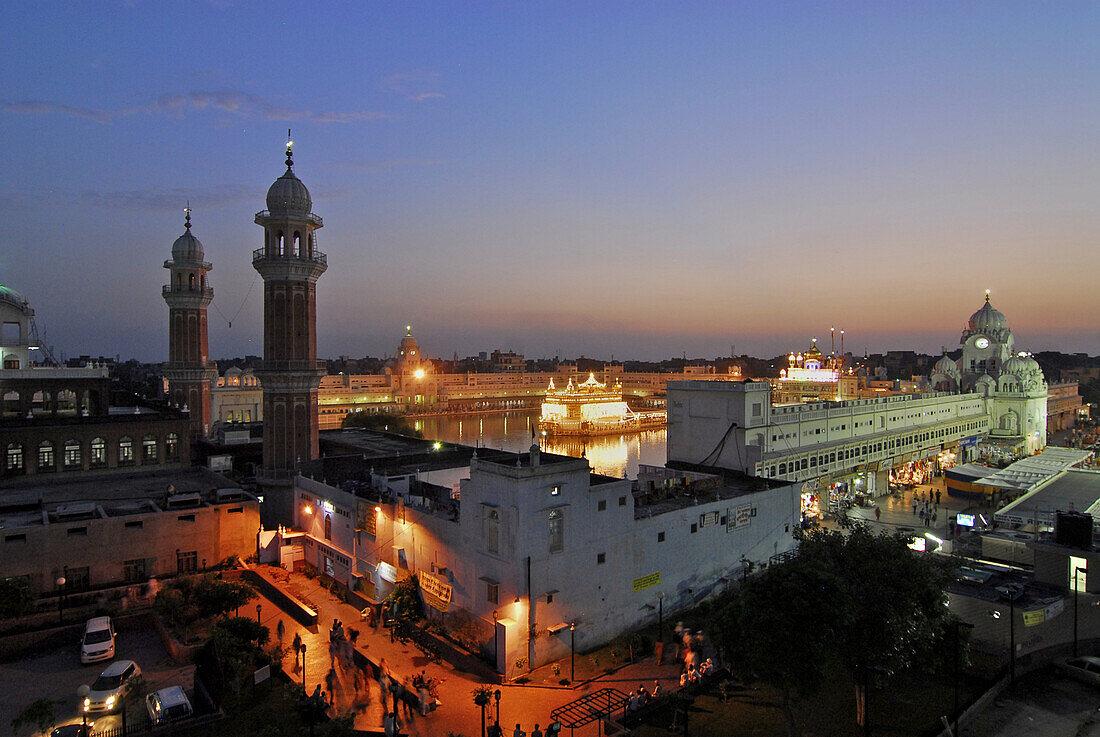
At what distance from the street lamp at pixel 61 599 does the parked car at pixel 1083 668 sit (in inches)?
969

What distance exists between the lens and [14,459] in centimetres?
2697

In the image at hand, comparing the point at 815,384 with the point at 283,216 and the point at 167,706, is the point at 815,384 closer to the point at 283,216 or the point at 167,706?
the point at 283,216

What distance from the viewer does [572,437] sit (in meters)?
84.2

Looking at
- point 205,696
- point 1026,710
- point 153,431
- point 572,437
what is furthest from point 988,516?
point 572,437

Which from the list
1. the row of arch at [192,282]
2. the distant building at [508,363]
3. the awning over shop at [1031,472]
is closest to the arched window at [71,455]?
the row of arch at [192,282]

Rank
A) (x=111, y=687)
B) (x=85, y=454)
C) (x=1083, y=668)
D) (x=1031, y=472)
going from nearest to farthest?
(x=111, y=687) < (x=1083, y=668) < (x=85, y=454) < (x=1031, y=472)

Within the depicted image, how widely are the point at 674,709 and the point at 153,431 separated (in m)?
27.6

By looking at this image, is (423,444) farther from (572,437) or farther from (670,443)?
(572,437)

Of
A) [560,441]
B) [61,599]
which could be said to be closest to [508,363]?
[560,441]

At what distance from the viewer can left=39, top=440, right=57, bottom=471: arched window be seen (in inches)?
1078

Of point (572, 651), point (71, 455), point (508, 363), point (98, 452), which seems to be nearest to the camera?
point (572, 651)

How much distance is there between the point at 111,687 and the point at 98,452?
1902cm

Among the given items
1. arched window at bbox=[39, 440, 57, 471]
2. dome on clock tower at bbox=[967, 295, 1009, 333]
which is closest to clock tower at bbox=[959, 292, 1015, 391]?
dome on clock tower at bbox=[967, 295, 1009, 333]

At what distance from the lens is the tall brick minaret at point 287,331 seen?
2630cm
